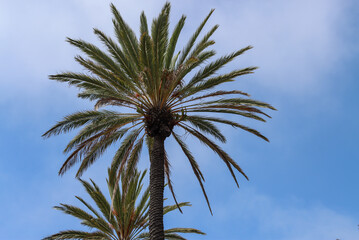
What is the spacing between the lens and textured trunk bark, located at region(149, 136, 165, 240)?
12.4 meters

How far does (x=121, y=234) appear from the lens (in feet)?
61.4

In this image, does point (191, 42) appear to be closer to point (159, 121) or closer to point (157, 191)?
point (159, 121)

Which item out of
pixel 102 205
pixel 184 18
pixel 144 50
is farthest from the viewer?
pixel 102 205

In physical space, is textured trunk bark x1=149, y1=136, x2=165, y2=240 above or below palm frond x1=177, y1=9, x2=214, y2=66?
below

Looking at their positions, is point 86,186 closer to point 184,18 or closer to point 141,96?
point 141,96

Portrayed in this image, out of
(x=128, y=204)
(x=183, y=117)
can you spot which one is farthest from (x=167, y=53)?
(x=128, y=204)

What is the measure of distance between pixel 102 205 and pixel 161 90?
7.75 meters

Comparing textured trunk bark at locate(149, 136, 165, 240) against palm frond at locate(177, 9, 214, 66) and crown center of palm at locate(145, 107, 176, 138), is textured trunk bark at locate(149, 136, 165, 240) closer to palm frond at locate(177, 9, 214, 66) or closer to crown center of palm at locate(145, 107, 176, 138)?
crown center of palm at locate(145, 107, 176, 138)

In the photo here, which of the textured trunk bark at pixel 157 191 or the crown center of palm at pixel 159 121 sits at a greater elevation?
the crown center of palm at pixel 159 121

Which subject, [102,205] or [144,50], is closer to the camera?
[144,50]

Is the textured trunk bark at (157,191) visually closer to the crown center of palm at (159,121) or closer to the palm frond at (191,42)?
the crown center of palm at (159,121)

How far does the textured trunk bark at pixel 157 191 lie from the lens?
488 inches

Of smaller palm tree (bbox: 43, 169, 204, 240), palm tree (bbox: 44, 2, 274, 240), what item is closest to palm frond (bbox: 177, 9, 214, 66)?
palm tree (bbox: 44, 2, 274, 240)

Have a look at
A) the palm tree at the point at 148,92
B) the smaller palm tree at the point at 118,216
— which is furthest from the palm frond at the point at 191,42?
the smaller palm tree at the point at 118,216
